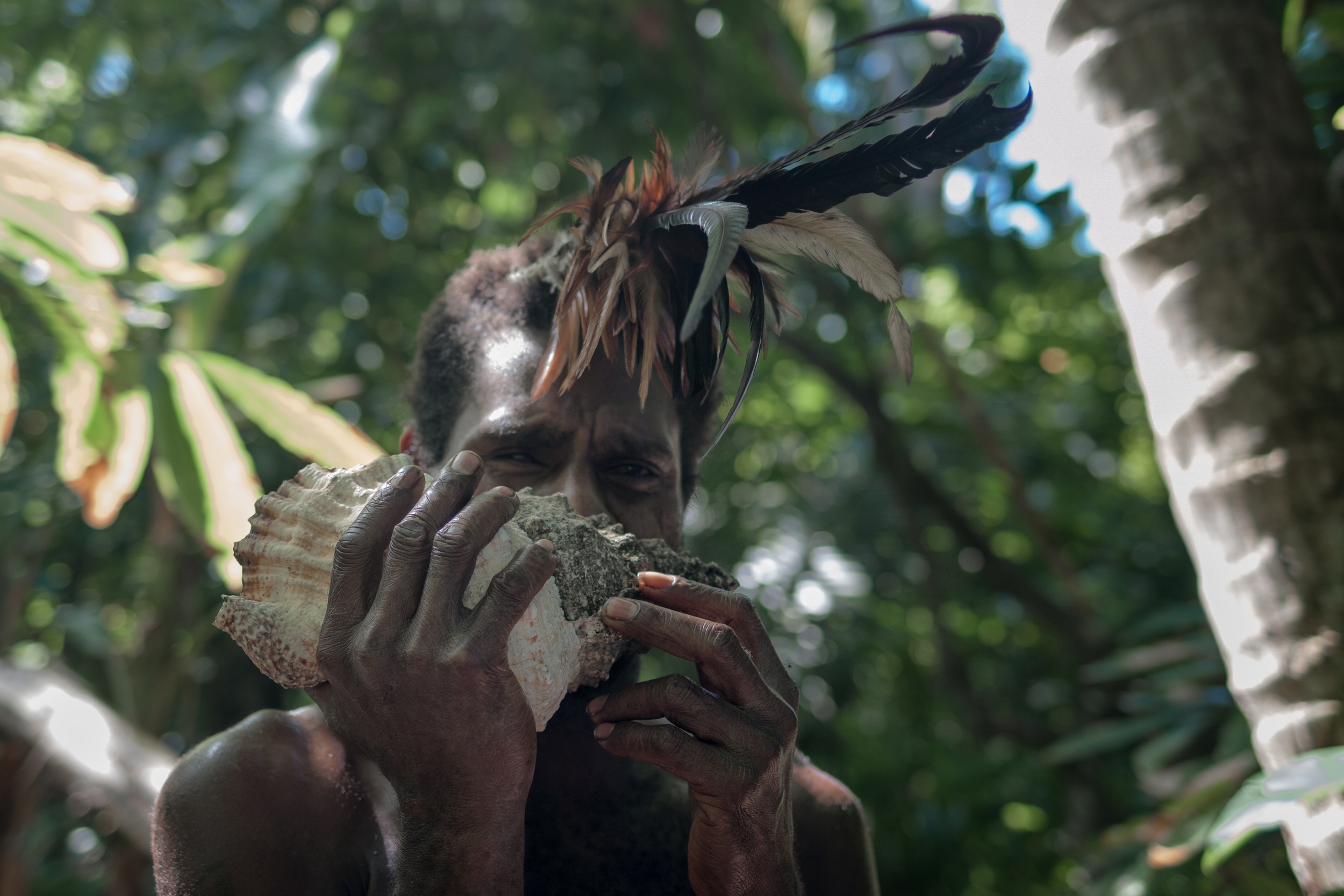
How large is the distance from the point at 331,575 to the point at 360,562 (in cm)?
8

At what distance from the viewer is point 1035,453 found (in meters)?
5.20

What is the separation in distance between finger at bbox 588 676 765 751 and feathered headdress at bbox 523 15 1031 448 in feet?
1.19

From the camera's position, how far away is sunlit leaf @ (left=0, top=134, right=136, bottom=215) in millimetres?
1818

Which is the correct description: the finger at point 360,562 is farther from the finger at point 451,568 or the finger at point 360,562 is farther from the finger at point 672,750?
the finger at point 672,750

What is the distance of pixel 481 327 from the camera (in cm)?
159

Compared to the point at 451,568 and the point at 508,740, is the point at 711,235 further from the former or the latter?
the point at 508,740

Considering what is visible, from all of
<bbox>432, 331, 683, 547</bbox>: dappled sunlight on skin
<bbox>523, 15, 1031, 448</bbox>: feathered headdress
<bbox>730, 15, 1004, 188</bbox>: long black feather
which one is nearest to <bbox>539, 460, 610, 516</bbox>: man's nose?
<bbox>432, 331, 683, 547</bbox>: dappled sunlight on skin

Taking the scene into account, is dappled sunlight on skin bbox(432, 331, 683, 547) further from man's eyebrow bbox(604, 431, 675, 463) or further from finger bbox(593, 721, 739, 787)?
finger bbox(593, 721, 739, 787)

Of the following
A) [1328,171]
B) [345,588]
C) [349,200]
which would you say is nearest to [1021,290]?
[1328,171]

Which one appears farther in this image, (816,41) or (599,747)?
(816,41)

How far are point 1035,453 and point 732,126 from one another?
243cm

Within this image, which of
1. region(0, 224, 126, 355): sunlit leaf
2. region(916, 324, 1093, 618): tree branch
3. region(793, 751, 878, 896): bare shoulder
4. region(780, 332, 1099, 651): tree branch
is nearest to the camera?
region(793, 751, 878, 896): bare shoulder

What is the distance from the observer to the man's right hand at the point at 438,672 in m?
0.98

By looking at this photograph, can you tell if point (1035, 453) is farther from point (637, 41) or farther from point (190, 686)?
point (190, 686)
